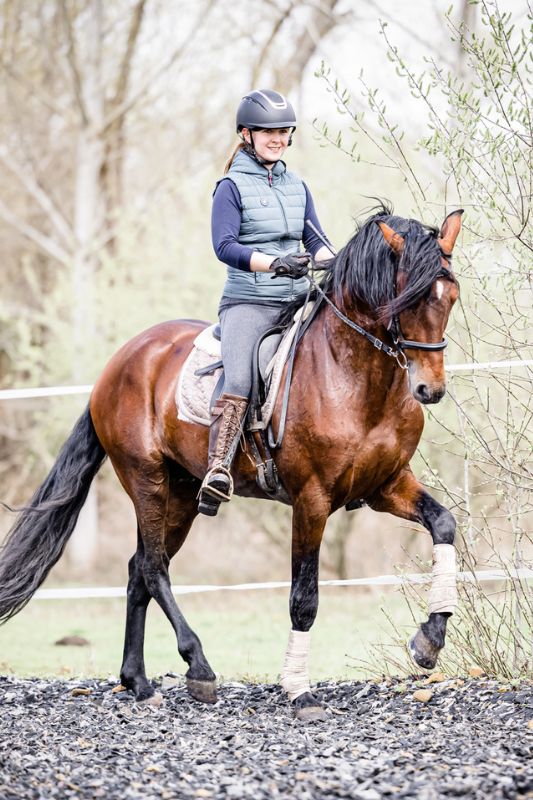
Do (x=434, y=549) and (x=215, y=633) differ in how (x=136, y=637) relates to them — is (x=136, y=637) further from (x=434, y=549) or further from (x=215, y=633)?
(x=215, y=633)

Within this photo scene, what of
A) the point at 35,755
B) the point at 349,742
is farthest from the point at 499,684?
the point at 35,755

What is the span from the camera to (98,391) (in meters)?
6.14

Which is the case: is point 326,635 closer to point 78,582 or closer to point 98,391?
point 98,391

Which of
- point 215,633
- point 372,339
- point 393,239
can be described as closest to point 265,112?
point 393,239

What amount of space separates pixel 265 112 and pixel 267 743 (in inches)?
118

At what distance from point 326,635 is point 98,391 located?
495cm

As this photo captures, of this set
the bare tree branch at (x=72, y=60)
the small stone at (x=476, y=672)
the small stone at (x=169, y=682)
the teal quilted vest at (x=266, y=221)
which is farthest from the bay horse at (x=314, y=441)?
the bare tree branch at (x=72, y=60)

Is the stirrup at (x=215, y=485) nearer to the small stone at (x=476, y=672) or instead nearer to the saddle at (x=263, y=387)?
the saddle at (x=263, y=387)

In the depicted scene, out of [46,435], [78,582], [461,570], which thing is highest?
[461,570]

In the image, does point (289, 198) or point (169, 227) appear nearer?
point (289, 198)

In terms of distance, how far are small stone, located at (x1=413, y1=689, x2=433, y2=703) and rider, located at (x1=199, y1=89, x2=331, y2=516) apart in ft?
4.38

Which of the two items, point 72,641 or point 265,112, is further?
point 72,641

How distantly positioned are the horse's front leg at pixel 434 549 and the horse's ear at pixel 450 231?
114cm

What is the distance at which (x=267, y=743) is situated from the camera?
4.29 m
